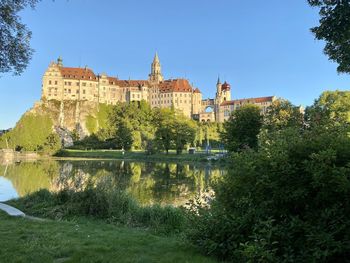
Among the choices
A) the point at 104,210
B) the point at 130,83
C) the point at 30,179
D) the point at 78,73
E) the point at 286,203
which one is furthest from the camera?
the point at 130,83

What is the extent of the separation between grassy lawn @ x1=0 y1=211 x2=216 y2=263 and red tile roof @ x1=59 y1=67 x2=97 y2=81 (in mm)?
122694

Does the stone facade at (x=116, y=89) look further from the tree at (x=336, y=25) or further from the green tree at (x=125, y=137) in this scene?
the tree at (x=336, y=25)

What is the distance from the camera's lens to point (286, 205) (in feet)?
17.5

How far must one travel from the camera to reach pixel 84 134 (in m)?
121

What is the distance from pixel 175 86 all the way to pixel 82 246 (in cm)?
13303

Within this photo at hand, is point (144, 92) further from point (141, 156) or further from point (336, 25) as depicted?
point (336, 25)

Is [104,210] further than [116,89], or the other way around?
[116,89]

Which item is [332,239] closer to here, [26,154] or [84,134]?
[26,154]

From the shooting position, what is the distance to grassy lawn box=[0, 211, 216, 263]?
580 cm

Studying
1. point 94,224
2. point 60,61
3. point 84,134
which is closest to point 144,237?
point 94,224

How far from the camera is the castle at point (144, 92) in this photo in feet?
405

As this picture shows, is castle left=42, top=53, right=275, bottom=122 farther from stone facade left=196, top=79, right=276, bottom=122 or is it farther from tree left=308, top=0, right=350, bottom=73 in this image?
tree left=308, top=0, right=350, bottom=73

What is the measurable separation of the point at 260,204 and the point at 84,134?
119700mm

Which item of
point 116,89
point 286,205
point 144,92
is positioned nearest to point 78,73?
point 116,89
